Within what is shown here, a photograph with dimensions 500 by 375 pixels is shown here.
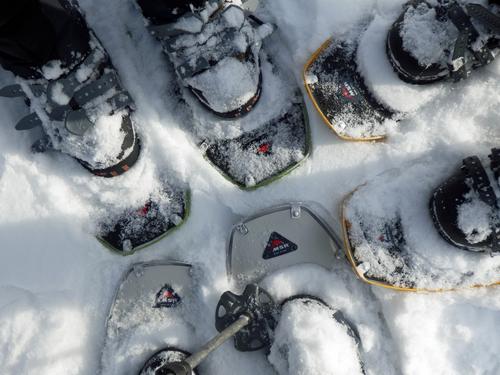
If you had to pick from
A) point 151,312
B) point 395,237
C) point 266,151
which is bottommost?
point 151,312

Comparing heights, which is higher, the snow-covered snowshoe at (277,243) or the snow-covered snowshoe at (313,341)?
the snow-covered snowshoe at (277,243)

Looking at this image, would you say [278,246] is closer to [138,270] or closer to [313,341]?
[313,341]

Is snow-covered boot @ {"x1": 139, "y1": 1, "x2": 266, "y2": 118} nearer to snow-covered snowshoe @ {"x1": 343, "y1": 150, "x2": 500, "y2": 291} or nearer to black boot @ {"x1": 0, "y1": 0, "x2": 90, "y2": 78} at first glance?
black boot @ {"x1": 0, "y1": 0, "x2": 90, "y2": 78}

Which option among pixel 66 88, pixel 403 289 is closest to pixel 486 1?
pixel 403 289

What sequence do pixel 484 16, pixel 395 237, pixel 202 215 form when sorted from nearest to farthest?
pixel 484 16, pixel 395 237, pixel 202 215

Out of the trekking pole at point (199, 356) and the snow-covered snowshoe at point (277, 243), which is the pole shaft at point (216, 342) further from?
the snow-covered snowshoe at point (277, 243)

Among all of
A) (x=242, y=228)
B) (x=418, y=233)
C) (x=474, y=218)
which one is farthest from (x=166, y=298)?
(x=474, y=218)

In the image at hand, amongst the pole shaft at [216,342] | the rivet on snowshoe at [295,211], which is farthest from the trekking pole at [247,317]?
the rivet on snowshoe at [295,211]
